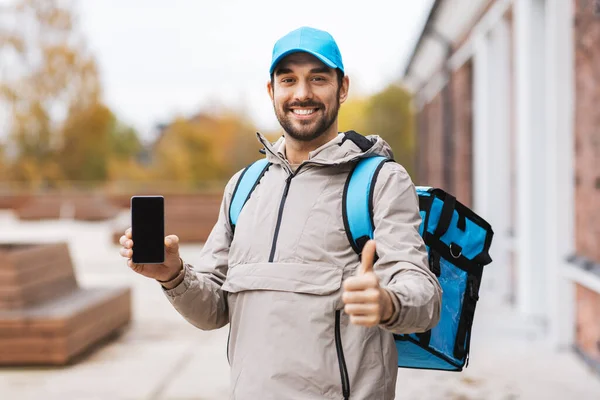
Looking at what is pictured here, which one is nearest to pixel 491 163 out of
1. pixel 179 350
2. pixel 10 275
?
pixel 179 350

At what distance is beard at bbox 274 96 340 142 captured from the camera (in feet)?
6.66

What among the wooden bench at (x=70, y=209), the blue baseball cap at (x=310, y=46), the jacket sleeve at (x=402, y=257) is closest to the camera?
the jacket sleeve at (x=402, y=257)

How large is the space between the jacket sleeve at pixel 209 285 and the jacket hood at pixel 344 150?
0.23 meters

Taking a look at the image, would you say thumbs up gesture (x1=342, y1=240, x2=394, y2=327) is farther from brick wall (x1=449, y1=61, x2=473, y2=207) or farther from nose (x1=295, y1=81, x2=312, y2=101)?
brick wall (x1=449, y1=61, x2=473, y2=207)

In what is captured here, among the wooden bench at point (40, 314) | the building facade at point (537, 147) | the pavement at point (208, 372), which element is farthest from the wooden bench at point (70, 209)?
the wooden bench at point (40, 314)

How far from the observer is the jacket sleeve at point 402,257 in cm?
167

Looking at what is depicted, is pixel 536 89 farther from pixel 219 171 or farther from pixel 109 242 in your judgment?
pixel 219 171

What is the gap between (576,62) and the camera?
588 centimetres

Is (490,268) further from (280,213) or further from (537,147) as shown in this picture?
(280,213)

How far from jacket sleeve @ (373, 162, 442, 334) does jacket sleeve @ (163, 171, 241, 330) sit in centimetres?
51

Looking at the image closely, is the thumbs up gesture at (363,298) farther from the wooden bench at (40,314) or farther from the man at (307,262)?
the wooden bench at (40,314)

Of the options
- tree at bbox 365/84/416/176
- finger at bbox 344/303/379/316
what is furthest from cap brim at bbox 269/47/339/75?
tree at bbox 365/84/416/176

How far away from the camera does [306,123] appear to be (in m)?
2.04

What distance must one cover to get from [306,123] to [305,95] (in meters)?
0.08
